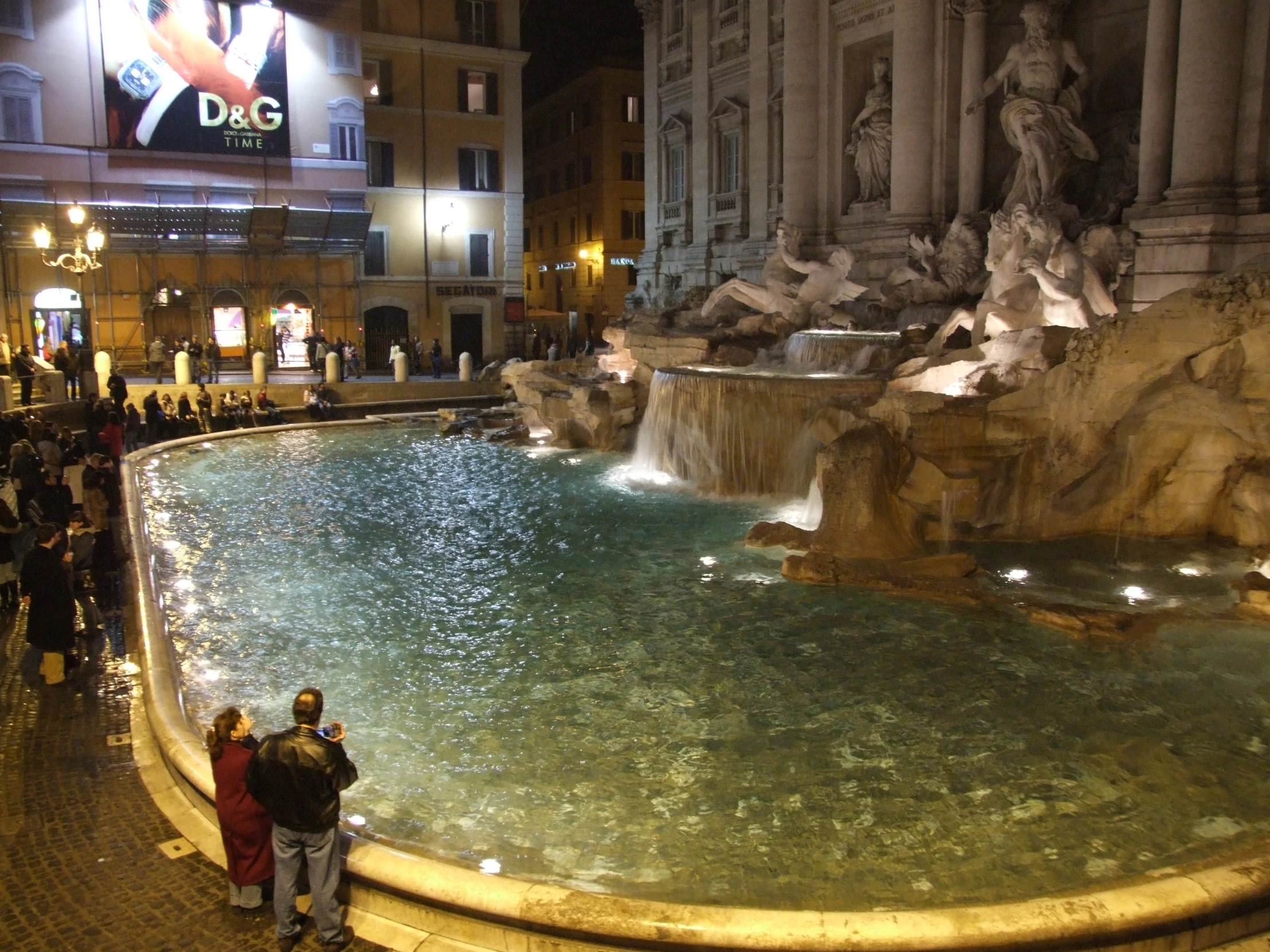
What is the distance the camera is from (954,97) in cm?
1919

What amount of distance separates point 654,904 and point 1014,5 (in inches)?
735

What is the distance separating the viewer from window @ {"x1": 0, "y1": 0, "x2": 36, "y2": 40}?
2686 cm

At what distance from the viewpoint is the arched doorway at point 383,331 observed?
33844mm

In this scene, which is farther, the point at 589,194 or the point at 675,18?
the point at 589,194

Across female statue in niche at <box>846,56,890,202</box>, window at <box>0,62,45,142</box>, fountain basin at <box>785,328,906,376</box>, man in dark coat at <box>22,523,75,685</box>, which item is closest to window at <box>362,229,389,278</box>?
window at <box>0,62,45,142</box>

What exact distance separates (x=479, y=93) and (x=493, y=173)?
2514 millimetres

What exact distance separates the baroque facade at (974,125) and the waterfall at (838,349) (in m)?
3.31

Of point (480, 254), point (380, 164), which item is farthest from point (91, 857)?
point (480, 254)

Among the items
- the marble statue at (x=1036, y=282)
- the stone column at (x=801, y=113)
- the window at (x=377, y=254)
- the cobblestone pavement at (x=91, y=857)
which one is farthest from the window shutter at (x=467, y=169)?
the cobblestone pavement at (x=91, y=857)

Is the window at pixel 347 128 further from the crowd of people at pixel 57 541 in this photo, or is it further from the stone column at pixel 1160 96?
the stone column at pixel 1160 96

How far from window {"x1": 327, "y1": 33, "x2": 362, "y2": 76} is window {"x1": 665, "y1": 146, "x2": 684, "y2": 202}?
9.54 m

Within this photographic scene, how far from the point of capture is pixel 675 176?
28875mm

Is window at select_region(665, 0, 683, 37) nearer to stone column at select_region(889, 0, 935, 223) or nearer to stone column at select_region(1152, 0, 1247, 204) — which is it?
stone column at select_region(889, 0, 935, 223)

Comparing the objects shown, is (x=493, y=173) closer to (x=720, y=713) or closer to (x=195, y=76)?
(x=195, y=76)
